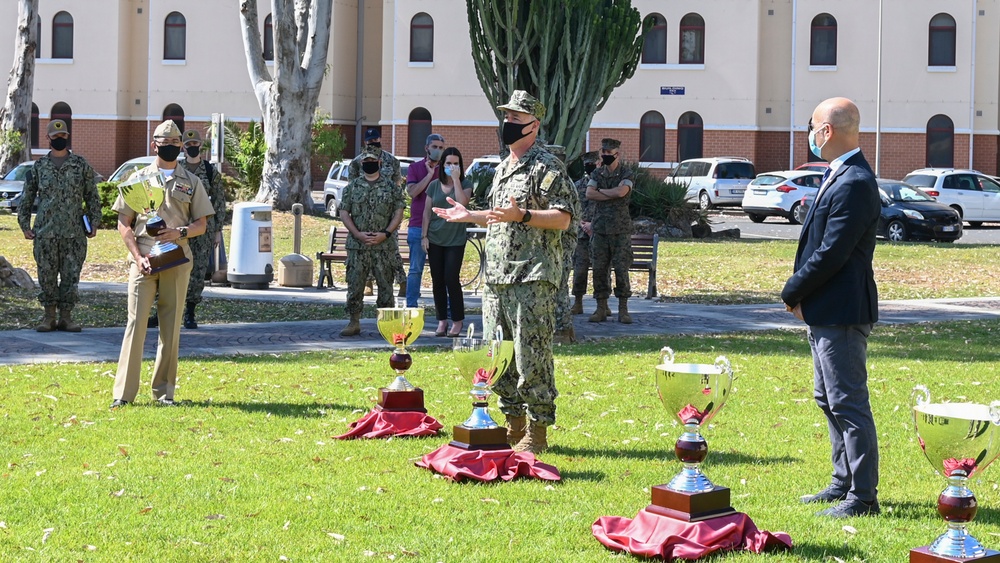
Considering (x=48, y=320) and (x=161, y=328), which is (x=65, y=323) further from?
(x=161, y=328)

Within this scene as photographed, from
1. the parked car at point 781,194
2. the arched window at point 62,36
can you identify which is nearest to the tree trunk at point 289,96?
the parked car at point 781,194

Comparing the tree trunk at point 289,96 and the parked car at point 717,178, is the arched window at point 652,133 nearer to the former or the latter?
the parked car at point 717,178

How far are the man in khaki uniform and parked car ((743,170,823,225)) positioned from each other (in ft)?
95.1

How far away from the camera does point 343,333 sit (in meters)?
13.3

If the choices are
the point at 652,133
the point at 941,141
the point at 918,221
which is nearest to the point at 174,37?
the point at 652,133

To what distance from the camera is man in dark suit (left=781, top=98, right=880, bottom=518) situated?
605 cm

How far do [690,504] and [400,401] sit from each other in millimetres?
3064

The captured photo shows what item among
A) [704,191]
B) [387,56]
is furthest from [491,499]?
[387,56]

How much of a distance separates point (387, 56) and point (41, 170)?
3424 centimetres

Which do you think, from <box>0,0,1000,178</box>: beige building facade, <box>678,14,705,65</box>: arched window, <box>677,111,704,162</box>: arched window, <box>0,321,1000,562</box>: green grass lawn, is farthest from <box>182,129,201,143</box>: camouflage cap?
<box>678,14,705,65</box>: arched window

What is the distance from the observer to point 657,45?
149 ft

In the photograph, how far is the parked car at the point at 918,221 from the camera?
2944cm

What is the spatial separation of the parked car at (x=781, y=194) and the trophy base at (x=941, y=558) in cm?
3231

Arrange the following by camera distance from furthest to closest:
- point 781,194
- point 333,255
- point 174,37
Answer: point 174,37 → point 781,194 → point 333,255
